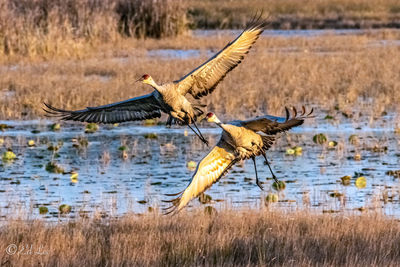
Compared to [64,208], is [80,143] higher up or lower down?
higher up

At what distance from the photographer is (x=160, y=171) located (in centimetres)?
1099

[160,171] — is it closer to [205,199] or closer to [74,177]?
[74,177]

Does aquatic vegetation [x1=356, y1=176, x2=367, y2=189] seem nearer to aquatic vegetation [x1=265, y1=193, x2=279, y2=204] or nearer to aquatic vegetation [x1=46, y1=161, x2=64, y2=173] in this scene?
aquatic vegetation [x1=265, y1=193, x2=279, y2=204]

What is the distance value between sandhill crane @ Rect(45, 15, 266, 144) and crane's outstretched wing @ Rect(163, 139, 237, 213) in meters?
0.55

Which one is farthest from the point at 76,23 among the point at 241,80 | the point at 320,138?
the point at 320,138

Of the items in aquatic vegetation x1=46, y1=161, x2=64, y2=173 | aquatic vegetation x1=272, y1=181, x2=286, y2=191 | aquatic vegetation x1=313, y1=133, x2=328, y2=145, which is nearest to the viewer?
aquatic vegetation x1=272, y1=181, x2=286, y2=191

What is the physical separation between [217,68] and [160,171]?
2.69 meters

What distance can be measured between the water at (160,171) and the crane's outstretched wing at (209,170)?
1123 millimetres

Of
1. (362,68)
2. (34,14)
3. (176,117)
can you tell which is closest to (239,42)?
(176,117)

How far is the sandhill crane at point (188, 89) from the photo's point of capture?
841 cm

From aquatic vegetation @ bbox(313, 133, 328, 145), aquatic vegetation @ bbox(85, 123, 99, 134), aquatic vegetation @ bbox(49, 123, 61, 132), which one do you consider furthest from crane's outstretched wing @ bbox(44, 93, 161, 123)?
aquatic vegetation @ bbox(49, 123, 61, 132)

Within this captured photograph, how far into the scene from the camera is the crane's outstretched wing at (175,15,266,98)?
8.48 metres

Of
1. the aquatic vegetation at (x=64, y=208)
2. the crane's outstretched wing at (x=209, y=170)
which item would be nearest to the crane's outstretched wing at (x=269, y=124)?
the crane's outstretched wing at (x=209, y=170)

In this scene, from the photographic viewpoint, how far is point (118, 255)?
6648 millimetres
